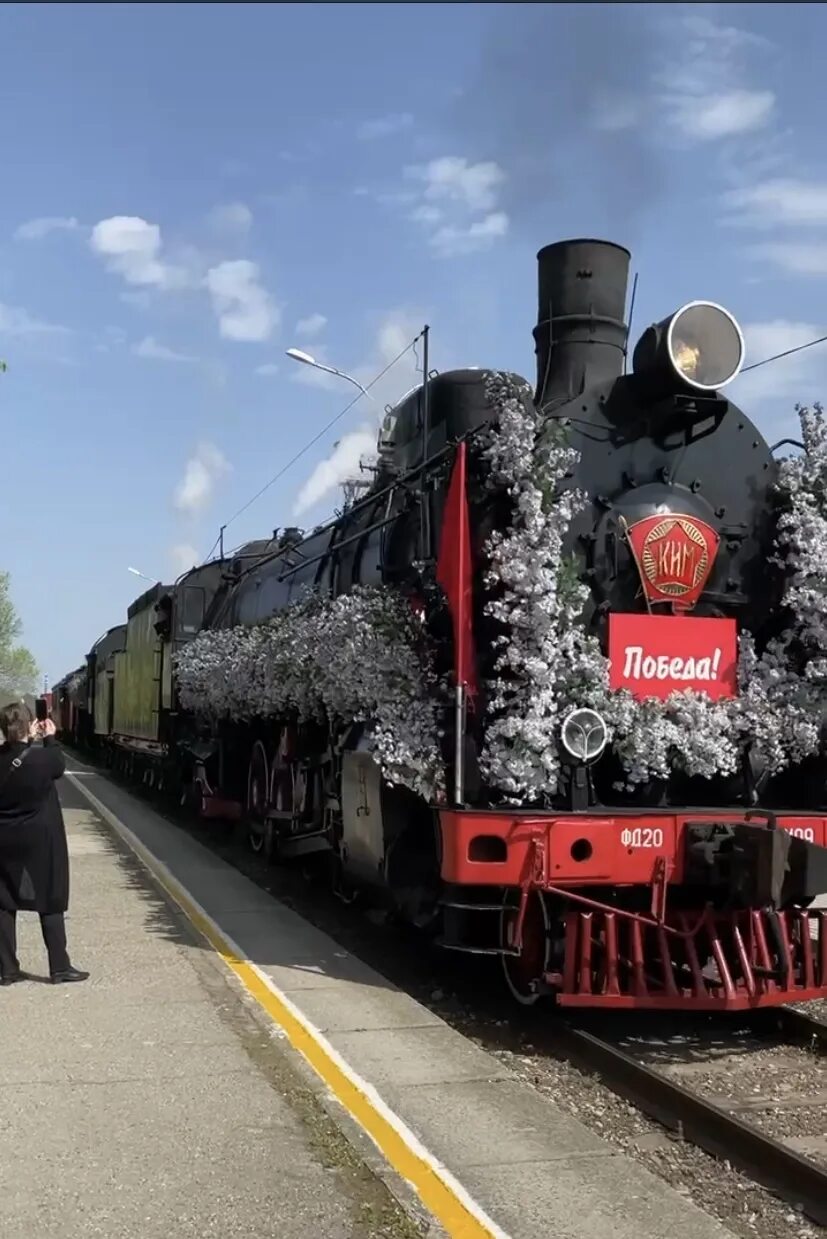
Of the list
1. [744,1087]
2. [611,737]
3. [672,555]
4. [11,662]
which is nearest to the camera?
[744,1087]

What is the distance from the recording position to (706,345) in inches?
228

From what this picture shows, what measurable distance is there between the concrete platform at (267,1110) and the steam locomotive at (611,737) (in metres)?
0.64

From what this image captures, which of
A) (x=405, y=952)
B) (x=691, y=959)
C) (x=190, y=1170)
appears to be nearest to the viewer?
(x=190, y=1170)

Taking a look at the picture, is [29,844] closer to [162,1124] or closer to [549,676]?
[162,1124]

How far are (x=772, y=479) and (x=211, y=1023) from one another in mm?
3803

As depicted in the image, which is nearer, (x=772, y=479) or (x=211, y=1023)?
(x=211, y=1023)

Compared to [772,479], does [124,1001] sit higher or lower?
lower

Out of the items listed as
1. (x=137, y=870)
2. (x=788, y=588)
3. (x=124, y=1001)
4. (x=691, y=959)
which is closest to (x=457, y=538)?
(x=788, y=588)

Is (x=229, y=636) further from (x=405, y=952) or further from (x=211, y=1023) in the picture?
(x=211, y=1023)

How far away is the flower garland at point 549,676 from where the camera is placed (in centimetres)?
539

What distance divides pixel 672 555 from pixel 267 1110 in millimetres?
3097

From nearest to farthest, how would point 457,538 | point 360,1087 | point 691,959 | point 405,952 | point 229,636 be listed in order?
1. point 360,1087
2. point 691,959
3. point 457,538
4. point 405,952
5. point 229,636

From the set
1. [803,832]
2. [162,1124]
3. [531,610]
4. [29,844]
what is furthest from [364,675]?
[162,1124]

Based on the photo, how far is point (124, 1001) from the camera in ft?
18.4
